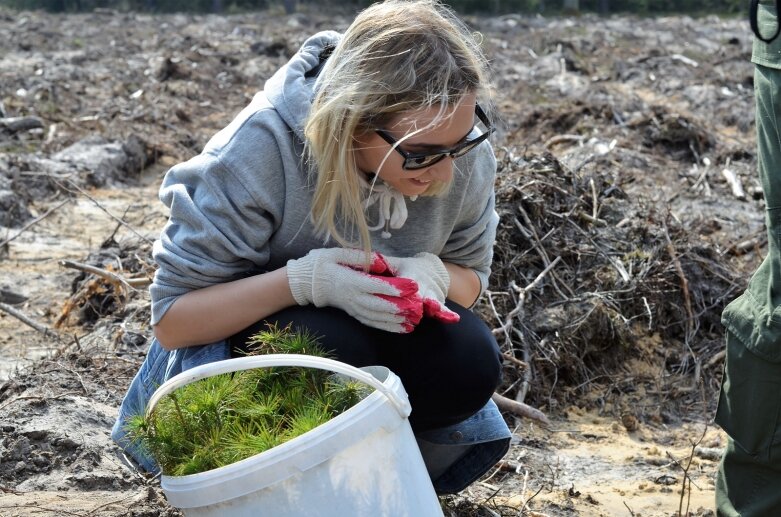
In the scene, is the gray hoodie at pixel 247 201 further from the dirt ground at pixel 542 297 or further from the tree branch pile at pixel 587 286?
the tree branch pile at pixel 587 286

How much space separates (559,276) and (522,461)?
1077 mm

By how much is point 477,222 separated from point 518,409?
1.06 meters

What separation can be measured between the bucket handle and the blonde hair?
440 mm

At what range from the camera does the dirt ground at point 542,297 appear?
2.62 metres

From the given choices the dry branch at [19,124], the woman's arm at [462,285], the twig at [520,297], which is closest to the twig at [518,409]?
the twig at [520,297]

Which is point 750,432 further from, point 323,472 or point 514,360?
point 514,360

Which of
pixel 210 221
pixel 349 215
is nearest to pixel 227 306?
pixel 210 221

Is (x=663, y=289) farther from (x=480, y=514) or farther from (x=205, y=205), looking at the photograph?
(x=205, y=205)

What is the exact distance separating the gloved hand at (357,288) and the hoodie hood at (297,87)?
261 millimetres

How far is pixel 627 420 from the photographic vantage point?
3322mm

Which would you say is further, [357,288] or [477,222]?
[477,222]

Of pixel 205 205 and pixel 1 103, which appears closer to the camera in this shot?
pixel 205 205


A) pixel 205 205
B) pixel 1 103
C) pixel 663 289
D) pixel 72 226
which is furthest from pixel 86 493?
pixel 1 103

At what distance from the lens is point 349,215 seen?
6.64 ft
